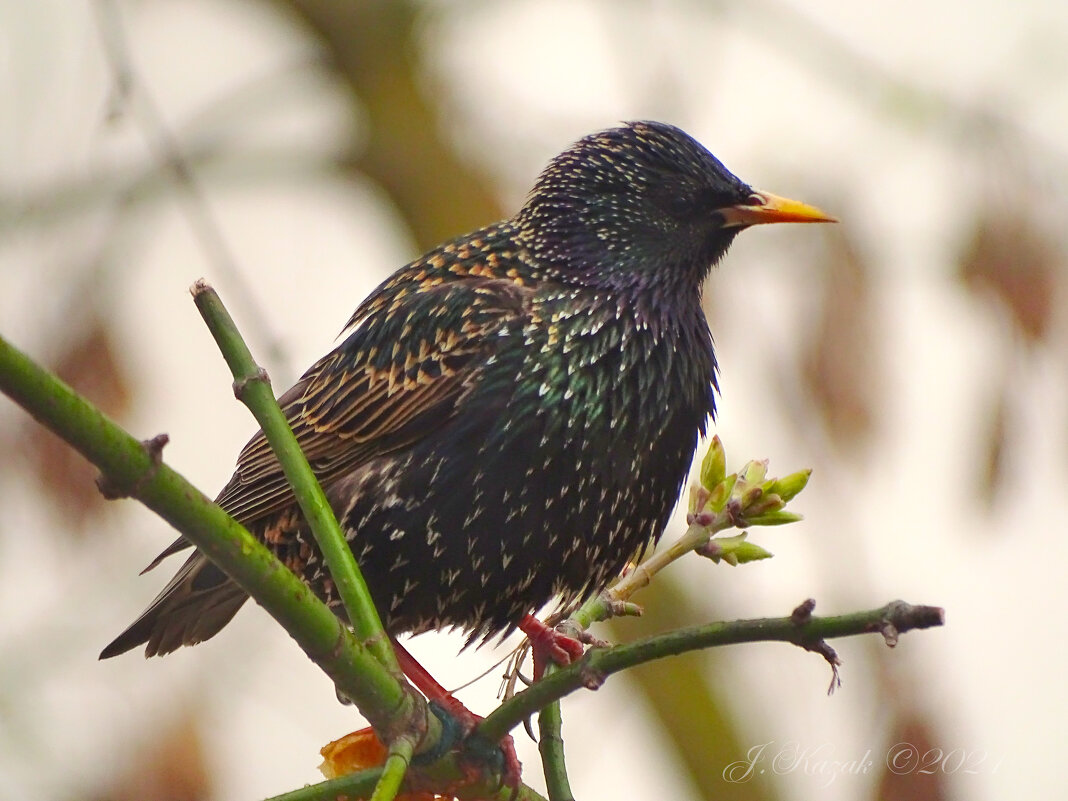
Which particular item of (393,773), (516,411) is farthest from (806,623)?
(516,411)


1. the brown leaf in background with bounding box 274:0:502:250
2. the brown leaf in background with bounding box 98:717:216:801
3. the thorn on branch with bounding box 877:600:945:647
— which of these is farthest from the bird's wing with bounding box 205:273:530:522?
the brown leaf in background with bounding box 274:0:502:250

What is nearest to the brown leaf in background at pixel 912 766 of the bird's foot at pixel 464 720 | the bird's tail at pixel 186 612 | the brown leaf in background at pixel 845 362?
the brown leaf in background at pixel 845 362

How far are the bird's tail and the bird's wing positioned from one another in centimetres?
14

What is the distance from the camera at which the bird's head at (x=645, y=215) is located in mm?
2699

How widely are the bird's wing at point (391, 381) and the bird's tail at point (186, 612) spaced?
0.14 metres

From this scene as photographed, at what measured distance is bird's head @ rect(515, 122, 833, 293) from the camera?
270 centimetres

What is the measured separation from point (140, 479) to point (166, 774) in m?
2.15

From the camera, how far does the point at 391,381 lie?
104 inches

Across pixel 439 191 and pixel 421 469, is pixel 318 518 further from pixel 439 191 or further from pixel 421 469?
pixel 439 191

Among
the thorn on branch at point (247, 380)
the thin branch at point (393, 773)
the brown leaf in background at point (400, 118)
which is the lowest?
the thin branch at point (393, 773)

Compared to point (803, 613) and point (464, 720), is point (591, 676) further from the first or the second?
point (464, 720)

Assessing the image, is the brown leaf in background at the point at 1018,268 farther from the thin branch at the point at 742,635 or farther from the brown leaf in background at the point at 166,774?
the brown leaf in background at the point at 166,774

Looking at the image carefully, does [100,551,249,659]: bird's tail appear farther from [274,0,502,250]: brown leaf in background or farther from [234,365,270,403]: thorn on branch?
[274,0,502,250]: brown leaf in background

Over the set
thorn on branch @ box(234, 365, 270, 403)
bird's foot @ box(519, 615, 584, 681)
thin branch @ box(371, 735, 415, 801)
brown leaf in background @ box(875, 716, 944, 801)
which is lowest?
brown leaf in background @ box(875, 716, 944, 801)
